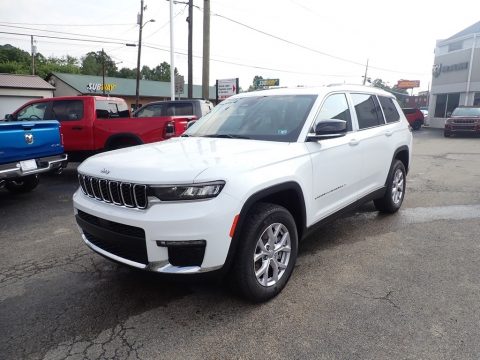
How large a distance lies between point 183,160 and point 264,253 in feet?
3.30

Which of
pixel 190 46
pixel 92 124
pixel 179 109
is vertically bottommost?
pixel 92 124

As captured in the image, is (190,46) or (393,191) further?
(190,46)

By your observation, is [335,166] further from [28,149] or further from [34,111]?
[34,111]

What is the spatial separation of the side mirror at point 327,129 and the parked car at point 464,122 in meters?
20.1

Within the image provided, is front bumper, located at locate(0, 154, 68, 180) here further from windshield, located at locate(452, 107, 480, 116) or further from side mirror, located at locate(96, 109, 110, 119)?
windshield, located at locate(452, 107, 480, 116)

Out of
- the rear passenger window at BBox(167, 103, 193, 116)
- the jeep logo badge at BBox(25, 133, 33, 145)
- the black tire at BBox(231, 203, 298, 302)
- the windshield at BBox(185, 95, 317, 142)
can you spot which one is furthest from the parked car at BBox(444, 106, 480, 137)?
the jeep logo badge at BBox(25, 133, 33, 145)

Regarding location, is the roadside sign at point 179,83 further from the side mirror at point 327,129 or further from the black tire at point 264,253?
the black tire at point 264,253

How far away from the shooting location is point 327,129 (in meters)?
3.39

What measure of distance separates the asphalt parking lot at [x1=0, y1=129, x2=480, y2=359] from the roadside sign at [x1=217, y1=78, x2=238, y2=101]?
48.3 ft

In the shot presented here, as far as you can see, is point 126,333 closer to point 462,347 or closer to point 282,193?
point 282,193

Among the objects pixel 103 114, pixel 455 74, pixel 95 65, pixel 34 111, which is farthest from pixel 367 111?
pixel 95 65

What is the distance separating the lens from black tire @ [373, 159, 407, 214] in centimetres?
526

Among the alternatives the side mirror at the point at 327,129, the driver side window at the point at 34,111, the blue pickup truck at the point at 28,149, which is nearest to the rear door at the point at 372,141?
the side mirror at the point at 327,129

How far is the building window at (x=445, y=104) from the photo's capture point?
28.9m
